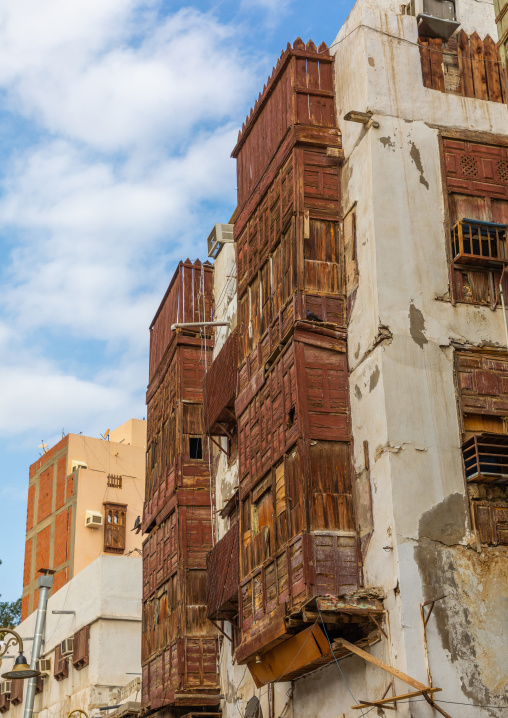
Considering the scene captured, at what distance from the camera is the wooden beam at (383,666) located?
14.1m

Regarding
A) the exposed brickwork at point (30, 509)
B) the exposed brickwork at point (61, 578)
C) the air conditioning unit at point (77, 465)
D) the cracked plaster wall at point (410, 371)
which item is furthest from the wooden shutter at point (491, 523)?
the exposed brickwork at point (30, 509)

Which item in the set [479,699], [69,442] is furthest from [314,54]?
[69,442]

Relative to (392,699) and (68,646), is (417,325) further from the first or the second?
(68,646)

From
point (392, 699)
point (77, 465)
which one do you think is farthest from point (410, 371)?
point (77, 465)

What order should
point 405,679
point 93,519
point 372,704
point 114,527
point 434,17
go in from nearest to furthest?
point 405,679
point 372,704
point 434,17
point 93,519
point 114,527

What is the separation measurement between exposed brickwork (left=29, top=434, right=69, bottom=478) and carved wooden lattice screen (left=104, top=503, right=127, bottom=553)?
186 inches

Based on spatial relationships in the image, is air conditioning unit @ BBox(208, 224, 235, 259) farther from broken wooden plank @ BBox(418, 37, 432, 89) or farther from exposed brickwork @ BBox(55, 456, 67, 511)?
exposed brickwork @ BBox(55, 456, 67, 511)

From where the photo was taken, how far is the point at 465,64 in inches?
776

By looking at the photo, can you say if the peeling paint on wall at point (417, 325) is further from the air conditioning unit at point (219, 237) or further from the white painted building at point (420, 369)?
the air conditioning unit at point (219, 237)

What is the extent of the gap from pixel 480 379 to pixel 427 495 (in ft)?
7.99

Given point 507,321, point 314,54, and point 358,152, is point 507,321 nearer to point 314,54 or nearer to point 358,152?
point 358,152

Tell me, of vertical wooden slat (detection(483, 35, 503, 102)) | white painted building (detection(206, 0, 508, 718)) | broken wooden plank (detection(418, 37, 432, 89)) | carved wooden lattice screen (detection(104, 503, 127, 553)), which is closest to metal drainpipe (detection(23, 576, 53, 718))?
white painted building (detection(206, 0, 508, 718))

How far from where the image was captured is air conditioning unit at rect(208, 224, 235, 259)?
93.0 ft

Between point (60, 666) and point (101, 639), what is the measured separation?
3599 millimetres
